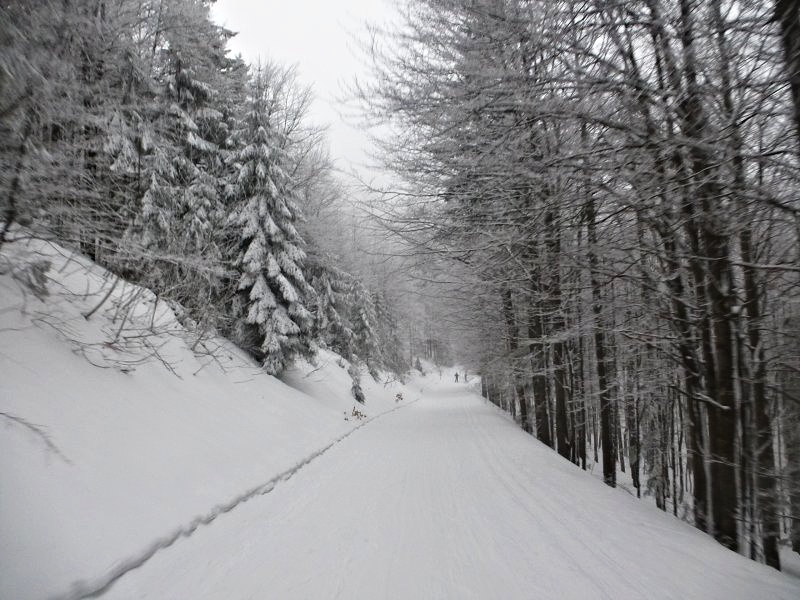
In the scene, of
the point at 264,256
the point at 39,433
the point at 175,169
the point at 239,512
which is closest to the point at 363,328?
the point at 264,256

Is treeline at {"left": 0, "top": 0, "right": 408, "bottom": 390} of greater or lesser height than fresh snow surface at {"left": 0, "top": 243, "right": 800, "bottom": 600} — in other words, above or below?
above

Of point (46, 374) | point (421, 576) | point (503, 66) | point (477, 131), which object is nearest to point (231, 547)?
point (421, 576)

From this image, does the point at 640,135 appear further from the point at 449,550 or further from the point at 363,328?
the point at 363,328

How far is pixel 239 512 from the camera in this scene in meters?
4.31

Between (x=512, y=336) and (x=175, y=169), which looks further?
(x=175, y=169)

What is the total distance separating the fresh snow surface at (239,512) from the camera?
8.85ft

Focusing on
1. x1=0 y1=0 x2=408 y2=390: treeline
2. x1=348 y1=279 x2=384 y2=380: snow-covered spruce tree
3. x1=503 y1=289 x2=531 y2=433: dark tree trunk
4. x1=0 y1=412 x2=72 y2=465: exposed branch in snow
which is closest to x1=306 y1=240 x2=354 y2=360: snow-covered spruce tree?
x1=0 y1=0 x2=408 y2=390: treeline

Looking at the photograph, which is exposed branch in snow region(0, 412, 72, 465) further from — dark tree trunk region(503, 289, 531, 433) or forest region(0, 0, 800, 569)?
dark tree trunk region(503, 289, 531, 433)

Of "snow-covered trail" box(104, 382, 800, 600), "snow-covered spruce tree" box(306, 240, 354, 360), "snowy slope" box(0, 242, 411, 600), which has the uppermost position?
"snow-covered spruce tree" box(306, 240, 354, 360)

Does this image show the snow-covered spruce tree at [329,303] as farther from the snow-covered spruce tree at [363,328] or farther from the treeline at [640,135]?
the treeline at [640,135]

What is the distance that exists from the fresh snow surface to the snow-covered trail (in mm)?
17

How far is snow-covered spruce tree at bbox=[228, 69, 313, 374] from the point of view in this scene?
12.0 meters

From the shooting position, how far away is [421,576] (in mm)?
2916

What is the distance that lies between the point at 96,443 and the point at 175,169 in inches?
394
